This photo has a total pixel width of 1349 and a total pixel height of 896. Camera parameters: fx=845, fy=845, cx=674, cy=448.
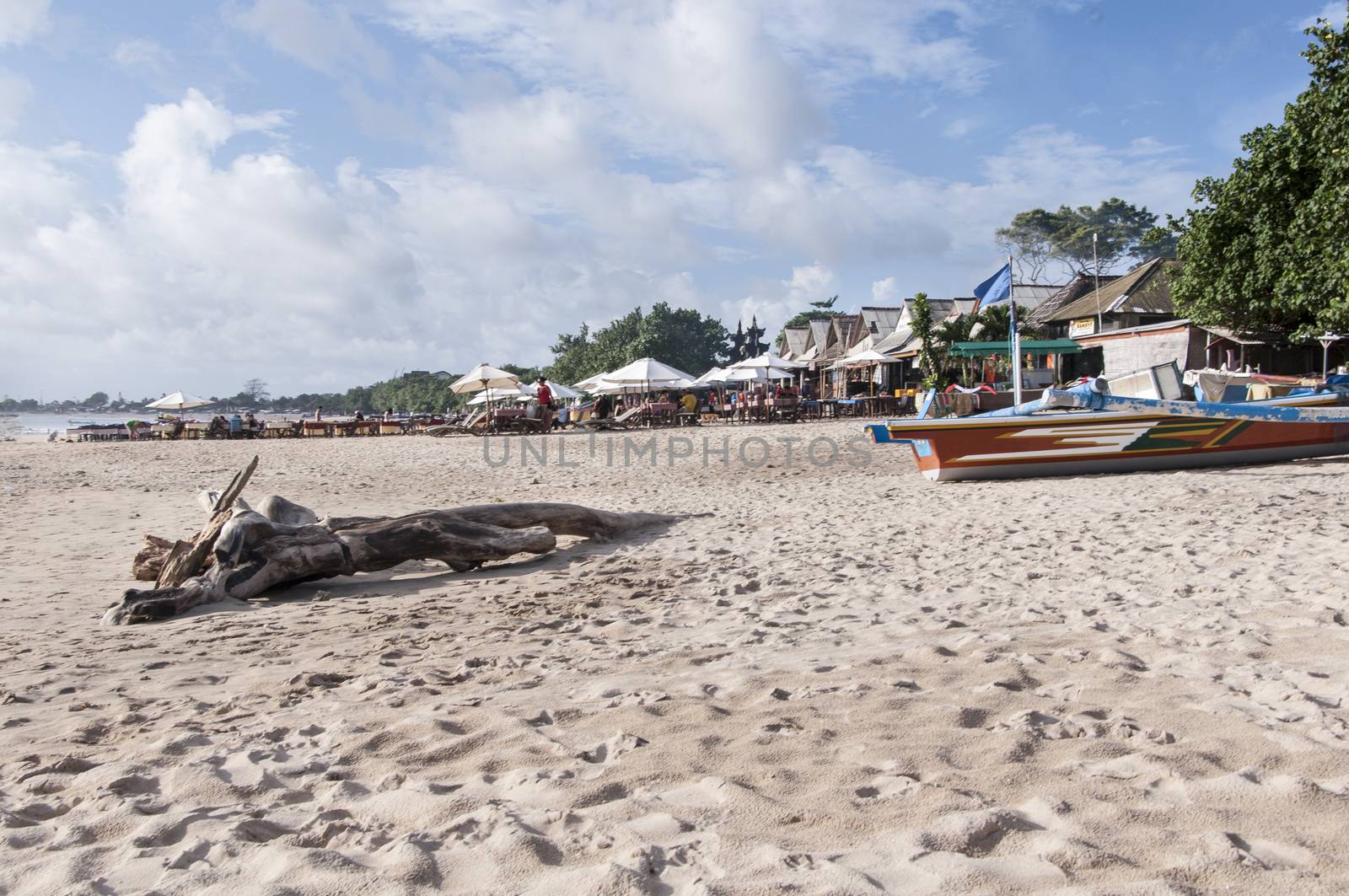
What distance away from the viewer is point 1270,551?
5.26 meters

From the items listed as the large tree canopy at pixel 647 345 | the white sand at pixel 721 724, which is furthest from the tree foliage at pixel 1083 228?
the white sand at pixel 721 724

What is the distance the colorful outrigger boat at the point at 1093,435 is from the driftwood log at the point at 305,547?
5.17m

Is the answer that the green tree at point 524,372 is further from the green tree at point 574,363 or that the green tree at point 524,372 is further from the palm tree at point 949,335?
the palm tree at point 949,335

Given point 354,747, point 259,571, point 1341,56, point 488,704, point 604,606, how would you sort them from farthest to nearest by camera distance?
point 1341,56
point 259,571
point 604,606
point 488,704
point 354,747

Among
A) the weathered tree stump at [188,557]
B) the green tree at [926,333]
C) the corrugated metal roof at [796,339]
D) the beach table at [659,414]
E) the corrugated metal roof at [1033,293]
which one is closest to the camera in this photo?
the weathered tree stump at [188,557]

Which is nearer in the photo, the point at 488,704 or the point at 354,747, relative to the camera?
the point at 354,747

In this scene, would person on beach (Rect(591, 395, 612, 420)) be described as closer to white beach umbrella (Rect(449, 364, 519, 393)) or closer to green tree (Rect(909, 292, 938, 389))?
white beach umbrella (Rect(449, 364, 519, 393))

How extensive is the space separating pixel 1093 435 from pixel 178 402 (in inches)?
1350

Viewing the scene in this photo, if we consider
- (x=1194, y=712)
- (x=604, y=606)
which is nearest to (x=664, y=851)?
(x=1194, y=712)

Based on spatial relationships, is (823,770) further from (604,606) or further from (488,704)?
(604,606)

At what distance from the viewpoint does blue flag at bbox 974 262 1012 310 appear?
37.5ft

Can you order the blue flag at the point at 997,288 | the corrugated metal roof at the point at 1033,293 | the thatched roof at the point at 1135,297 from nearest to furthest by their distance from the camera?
the blue flag at the point at 997,288 < the thatched roof at the point at 1135,297 < the corrugated metal roof at the point at 1033,293

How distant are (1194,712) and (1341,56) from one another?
683 inches

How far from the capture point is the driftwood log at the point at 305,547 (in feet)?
17.6
